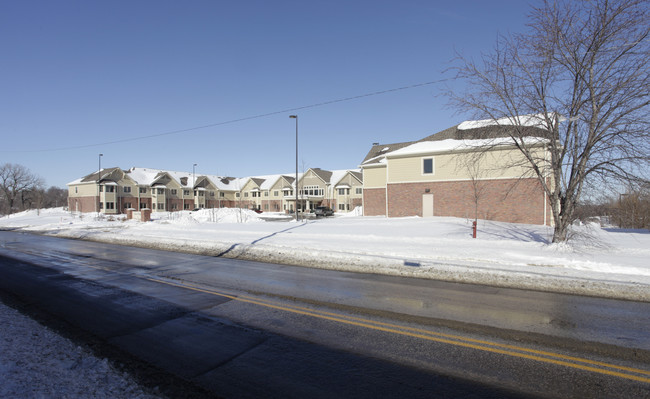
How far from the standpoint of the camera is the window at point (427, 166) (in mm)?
30203

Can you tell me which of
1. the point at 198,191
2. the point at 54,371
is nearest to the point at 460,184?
the point at 54,371

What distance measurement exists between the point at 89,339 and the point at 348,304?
4385 millimetres

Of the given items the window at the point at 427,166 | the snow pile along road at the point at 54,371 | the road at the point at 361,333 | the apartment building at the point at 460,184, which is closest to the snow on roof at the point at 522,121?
the road at the point at 361,333

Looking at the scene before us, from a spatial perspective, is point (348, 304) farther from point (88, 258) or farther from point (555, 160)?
point (88, 258)

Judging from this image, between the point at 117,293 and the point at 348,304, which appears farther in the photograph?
the point at 117,293

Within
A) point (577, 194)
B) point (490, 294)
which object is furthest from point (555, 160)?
point (490, 294)

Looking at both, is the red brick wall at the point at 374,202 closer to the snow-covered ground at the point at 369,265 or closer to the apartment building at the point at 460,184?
the apartment building at the point at 460,184

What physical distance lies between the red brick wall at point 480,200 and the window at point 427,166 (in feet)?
3.38

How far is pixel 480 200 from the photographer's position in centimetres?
2809

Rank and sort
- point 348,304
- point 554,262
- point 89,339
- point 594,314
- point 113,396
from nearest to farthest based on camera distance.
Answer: point 113,396
point 89,339
point 594,314
point 348,304
point 554,262

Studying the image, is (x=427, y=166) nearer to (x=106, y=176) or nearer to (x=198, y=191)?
(x=106, y=176)

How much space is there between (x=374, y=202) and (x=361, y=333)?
109ft

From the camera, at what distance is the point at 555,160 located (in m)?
13.3

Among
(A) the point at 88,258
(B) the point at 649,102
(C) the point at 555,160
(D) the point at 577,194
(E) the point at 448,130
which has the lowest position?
(A) the point at 88,258
